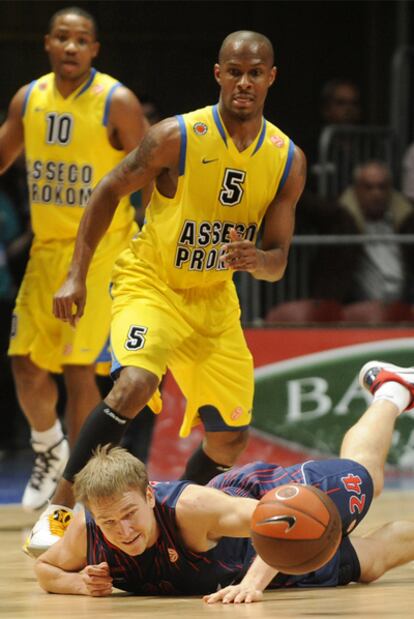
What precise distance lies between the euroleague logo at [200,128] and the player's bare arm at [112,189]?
79 millimetres

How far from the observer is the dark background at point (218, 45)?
12133 millimetres

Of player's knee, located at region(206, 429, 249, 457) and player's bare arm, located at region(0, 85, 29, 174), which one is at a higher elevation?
player's bare arm, located at region(0, 85, 29, 174)

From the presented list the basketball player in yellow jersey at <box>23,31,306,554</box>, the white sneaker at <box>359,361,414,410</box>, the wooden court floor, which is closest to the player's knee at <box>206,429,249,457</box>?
the basketball player in yellow jersey at <box>23,31,306,554</box>

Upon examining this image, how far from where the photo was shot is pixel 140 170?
6.09 m

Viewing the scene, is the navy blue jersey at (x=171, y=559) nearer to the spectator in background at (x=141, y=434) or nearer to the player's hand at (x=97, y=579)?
the player's hand at (x=97, y=579)

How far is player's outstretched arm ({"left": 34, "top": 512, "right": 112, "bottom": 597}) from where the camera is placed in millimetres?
5225

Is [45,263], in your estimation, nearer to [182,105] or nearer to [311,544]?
[311,544]

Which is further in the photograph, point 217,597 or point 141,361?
point 141,361

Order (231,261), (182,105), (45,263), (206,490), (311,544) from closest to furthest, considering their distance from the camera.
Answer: (311,544)
(206,490)
(231,261)
(45,263)
(182,105)

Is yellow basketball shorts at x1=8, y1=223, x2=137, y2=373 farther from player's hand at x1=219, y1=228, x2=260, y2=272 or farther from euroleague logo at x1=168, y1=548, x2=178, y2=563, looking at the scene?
euroleague logo at x1=168, y1=548, x2=178, y2=563

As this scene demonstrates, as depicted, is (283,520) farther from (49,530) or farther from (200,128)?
(200,128)

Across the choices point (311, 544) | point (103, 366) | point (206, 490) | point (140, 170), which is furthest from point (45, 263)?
point (311, 544)

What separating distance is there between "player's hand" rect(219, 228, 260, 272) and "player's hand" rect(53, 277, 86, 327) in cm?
66

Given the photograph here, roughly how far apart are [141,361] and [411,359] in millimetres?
3953
